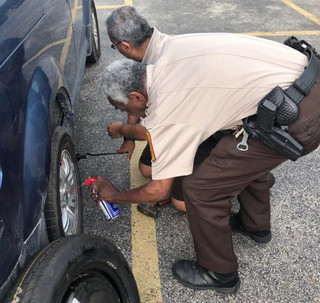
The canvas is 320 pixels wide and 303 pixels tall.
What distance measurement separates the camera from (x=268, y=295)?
7.07ft

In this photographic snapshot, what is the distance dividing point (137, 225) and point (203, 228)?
692 millimetres

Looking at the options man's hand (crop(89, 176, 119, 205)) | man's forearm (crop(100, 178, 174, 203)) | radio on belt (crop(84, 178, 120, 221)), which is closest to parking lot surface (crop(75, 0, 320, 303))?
radio on belt (crop(84, 178, 120, 221))

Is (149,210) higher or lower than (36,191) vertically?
lower

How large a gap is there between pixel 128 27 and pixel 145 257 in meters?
1.53

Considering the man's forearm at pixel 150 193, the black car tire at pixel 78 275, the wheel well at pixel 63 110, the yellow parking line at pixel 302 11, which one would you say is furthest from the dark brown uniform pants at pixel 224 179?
the yellow parking line at pixel 302 11

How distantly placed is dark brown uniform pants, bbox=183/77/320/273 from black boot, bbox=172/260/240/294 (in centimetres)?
5

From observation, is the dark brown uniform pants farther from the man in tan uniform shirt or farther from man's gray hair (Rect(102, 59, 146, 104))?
man's gray hair (Rect(102, 59, 146, 104))

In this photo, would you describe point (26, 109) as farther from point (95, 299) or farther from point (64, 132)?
point (95, 299)

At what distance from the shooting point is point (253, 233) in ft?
8.07

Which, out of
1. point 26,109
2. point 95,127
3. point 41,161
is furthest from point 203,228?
point 95,127

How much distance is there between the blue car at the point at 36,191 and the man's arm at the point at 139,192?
0.98 ft

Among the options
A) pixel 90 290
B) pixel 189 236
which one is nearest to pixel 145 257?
pixel 189 236

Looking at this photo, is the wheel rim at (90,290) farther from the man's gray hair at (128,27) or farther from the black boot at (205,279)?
the man's gray hair at (128,27)

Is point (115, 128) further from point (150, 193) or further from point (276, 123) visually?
point (276, 123)
